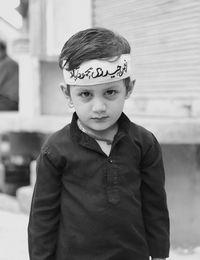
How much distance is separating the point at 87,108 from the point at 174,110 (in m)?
2.43

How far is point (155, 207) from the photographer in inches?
76.2

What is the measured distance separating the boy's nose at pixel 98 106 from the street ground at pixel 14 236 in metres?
2.06

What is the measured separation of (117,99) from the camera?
5.69 feet

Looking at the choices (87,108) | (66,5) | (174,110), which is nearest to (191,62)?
(174,110)

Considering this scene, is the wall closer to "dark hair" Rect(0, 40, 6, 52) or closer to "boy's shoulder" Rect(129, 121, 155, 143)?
"boy's shoulder" Rect(129, 121, 155, 143)

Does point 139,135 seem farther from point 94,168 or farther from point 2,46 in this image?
point 2,46

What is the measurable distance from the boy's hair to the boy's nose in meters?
0.17

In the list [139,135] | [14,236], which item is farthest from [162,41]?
[139,135]

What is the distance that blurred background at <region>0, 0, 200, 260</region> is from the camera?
369 centimetres

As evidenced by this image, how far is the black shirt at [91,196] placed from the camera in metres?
1.75

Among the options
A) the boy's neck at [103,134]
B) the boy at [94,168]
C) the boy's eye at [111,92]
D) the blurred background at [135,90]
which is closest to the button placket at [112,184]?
the boy at [94,168]

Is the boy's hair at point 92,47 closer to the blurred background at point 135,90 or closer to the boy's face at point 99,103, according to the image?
the boy's face at point 99,103

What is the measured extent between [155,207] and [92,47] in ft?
2.50

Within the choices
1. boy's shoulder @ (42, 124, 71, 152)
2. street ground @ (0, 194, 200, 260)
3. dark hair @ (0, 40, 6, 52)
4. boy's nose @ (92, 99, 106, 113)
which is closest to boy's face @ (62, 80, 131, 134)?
boy's nose @ (92, 99, 106, 113)
